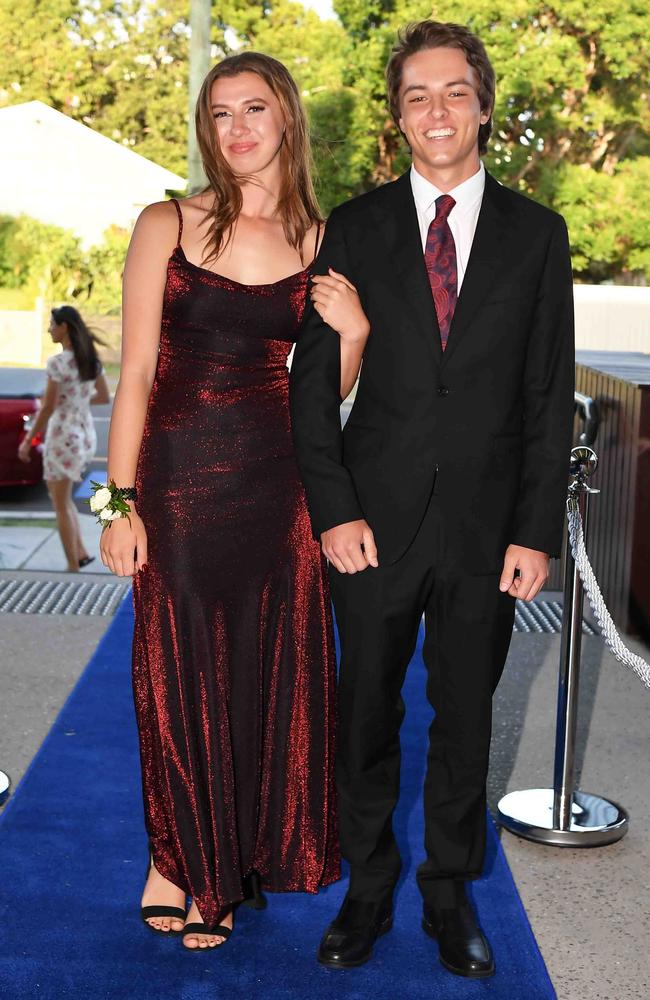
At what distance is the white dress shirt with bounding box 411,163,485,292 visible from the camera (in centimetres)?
306

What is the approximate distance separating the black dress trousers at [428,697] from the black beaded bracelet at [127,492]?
0.53 m

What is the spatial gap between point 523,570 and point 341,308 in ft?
2.45

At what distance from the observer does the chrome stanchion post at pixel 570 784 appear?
4.11m

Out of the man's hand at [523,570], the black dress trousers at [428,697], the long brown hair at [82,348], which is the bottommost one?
the black dress trousers at [428,697]

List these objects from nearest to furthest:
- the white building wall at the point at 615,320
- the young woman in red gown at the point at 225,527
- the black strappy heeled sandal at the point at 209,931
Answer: the young woman in red gown at the point at 225,527
the black strappy heeled sandal at the point at 209,931
the white building wall at the point at 615,320

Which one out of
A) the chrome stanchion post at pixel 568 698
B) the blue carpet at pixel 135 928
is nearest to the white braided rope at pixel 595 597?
the chrome stanchion post at pixel 568 698

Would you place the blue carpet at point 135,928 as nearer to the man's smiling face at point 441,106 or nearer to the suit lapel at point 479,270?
the suit lapel at point 479,270

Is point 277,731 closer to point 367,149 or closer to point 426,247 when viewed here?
point 426,247

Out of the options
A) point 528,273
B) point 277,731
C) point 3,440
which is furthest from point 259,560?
point 3,440

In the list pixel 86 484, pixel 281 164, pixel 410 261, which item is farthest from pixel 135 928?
pixel 86 484

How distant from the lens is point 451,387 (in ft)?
9.84

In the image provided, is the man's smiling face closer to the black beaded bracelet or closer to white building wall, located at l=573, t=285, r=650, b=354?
the black beaded bracelet

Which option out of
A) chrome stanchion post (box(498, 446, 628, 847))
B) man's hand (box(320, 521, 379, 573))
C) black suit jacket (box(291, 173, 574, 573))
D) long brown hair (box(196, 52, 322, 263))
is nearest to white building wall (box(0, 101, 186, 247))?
chrome stanchion post (box(498, 446, 628, 847))

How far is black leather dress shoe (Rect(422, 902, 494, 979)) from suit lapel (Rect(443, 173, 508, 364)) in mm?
1387
